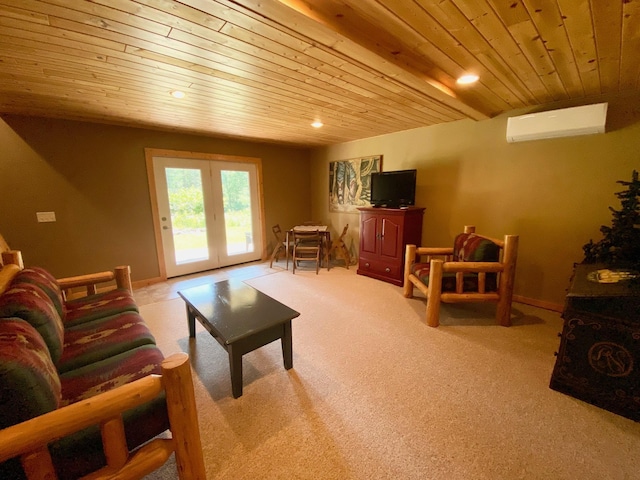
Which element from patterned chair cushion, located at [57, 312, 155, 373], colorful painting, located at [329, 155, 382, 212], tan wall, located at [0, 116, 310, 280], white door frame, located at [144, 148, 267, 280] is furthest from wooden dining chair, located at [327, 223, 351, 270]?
patterned chair cushion, located at [57, 312, 155, 373]

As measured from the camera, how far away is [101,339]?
1541 mm

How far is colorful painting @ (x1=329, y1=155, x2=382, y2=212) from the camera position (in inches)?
174

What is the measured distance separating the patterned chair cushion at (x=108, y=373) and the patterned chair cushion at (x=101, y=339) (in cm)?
7

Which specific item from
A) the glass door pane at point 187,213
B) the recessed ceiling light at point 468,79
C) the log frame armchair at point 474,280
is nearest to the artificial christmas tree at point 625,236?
the log frame armchair at point 474,280

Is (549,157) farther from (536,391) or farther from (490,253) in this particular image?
(536,391)

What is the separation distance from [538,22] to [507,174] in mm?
1946

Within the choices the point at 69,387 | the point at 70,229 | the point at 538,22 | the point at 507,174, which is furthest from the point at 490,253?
the point at 70,229

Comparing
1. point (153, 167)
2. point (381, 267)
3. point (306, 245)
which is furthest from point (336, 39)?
point (153, 167)

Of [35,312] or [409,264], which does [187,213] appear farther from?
[409,264]

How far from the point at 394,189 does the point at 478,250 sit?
5.07 ft

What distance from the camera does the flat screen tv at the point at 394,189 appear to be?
142 inches

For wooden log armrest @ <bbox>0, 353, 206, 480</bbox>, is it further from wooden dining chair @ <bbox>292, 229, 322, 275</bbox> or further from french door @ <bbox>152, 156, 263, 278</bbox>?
french door @ <bbox>152, 156, 263, 278</bbox>

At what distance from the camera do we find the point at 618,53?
1727 mm

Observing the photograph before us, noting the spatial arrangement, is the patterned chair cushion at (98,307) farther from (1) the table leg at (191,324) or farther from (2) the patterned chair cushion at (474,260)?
(2) the patterned chair cushion at (474,260)
